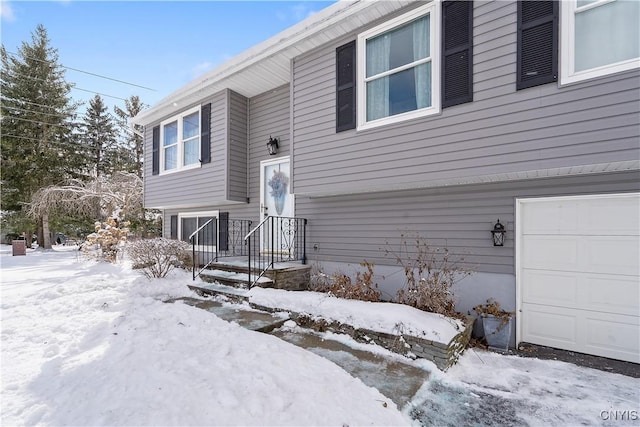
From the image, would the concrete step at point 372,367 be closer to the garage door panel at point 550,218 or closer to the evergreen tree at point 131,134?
the garage door panel at point 550,218

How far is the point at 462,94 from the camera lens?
13.1 feet

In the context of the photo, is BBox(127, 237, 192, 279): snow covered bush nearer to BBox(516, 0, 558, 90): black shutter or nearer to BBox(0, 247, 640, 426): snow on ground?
BBox(0, 247, 640, 426): snow on ground

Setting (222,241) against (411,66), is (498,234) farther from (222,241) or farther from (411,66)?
(222,241)

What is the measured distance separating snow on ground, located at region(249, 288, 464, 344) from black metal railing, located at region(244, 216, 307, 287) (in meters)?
1.22

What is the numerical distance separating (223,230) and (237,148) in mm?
2261

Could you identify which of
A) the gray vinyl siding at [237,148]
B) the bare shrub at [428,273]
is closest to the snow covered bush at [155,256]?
the gray vinyl siding at [237,148]

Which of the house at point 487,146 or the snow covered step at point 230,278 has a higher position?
the house at point 487,146

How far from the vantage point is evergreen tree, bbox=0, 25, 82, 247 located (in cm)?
1603

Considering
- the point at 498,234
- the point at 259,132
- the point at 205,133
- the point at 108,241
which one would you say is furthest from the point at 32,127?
the point at 498,234

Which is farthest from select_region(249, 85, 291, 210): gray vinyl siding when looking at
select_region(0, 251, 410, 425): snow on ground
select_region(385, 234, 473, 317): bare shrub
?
select_region(0, 251, 410, 425): snow on ground

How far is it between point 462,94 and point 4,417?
533 centimetres

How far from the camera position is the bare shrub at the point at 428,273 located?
13.4 ft

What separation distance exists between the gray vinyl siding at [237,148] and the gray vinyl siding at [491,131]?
2689mm

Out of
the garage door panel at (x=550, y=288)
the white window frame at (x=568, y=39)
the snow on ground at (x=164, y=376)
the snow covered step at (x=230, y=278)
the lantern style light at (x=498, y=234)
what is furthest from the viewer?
the snow covered step at (x=230, y=278)
